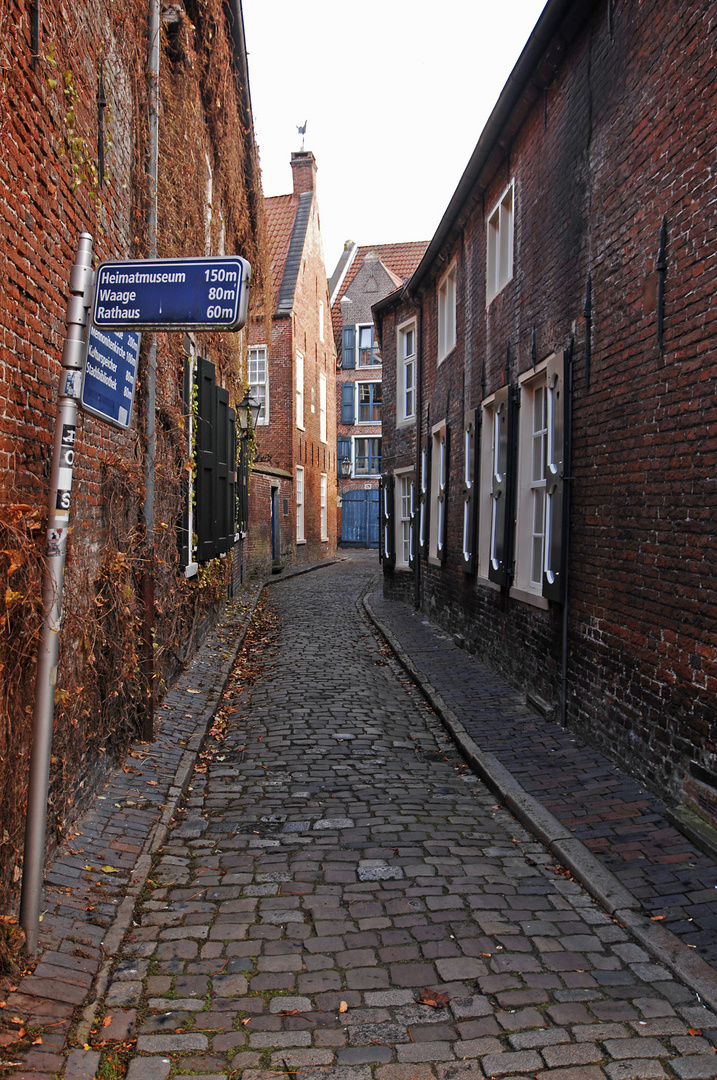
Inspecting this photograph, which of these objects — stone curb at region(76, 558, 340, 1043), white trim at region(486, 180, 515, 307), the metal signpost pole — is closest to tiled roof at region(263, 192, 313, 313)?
white trim at region(486, 180, 515, 307)

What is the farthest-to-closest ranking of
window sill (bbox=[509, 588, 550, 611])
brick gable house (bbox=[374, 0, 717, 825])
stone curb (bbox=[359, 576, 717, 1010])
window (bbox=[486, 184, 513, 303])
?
window (bbox=[486, 184, 513, 303]), window sill (bbox=[509, 588, 550, 611]), brick gable house (bbox=[374, 0, 717, 825]), stone curb (bbox=[359, 576, 717, 1010])

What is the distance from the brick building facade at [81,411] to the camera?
3.14 m

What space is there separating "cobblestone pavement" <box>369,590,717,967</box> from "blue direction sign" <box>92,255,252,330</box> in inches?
121

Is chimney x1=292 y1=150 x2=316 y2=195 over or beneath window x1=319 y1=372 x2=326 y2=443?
over

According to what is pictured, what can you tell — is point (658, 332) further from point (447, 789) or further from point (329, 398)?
point (329, 398)

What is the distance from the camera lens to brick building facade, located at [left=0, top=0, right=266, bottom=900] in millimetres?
3145


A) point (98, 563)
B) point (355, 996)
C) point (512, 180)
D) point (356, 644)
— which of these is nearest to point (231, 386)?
point (356, 644)

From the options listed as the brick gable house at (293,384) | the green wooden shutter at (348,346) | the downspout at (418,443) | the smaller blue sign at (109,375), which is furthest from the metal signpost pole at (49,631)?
the green wooden shutter at (348,346)

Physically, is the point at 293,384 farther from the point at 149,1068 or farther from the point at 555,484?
the point at 149,1068

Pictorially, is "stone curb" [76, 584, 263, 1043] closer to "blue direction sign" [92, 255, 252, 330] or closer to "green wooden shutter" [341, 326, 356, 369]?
"blue direction sign" [92, 255, 252, 330]

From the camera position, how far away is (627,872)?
Answer: 3.87m

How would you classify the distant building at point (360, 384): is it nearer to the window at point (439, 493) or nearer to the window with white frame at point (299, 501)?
the window with white frame at point (299, 501)

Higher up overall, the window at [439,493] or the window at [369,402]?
the window at [369,402]

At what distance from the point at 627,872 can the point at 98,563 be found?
337 centimetres
